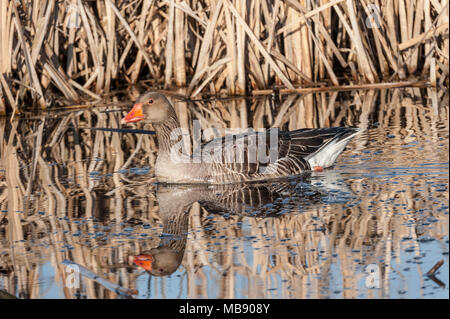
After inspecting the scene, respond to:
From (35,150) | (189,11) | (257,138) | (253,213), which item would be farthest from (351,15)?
(253,213)

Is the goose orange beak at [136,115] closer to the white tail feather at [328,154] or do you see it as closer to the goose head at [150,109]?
the goose head at [150,109]

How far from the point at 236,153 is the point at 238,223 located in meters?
1.87

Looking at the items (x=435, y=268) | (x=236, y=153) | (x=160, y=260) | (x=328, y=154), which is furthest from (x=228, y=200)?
(x=435, y=268)

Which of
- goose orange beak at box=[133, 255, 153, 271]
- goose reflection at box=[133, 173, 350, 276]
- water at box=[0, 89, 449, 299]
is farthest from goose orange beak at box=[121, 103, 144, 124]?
goose orange beak at box=[133, 255, 153, 271]

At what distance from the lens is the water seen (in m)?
5.34

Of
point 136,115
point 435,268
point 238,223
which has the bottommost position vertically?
point 435,268

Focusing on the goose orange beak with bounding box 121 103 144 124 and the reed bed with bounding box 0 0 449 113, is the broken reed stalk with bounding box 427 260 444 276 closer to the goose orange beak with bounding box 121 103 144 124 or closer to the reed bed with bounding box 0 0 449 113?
the goose orange beak with bounding box 121 103 144 124

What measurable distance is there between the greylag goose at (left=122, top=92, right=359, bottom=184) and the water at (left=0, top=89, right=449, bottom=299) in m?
0.17

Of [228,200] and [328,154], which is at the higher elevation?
[328,154]

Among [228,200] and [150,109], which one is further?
[150,109]

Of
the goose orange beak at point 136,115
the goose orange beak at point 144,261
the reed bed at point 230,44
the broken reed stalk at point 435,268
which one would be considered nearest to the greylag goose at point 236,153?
the goose orange beak at point 136,115

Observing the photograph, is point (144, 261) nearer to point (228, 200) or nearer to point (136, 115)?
point (228, 200)

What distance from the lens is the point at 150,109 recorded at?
875cm

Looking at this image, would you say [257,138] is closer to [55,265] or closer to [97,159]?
[97,159]
